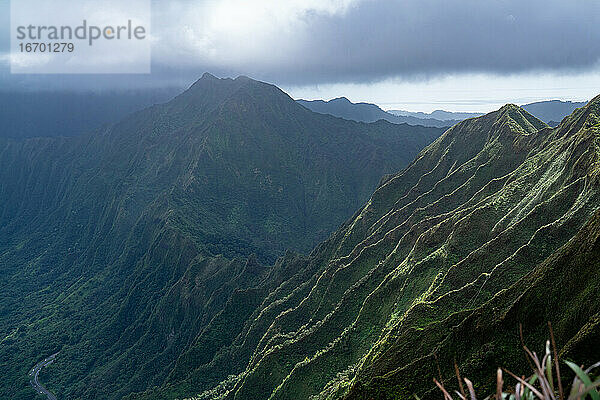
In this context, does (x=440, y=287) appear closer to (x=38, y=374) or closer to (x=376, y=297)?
(x=376, y=297)

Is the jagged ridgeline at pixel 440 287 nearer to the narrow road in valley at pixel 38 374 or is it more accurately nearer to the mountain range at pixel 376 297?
the mountain range at pixel 376 297

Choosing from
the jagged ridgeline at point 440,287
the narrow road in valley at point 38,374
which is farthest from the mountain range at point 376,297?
the narrow road in valley at point 38,374

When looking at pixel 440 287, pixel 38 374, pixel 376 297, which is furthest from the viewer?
pixel 38 374

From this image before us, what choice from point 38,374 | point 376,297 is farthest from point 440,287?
point 38,374

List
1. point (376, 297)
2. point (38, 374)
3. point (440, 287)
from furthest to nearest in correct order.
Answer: point (38, 374) → point (376, 297) → point (440, 287)

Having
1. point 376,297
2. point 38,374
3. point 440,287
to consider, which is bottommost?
point 38,374

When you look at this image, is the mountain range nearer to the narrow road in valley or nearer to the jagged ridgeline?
the jagged ridgeline
